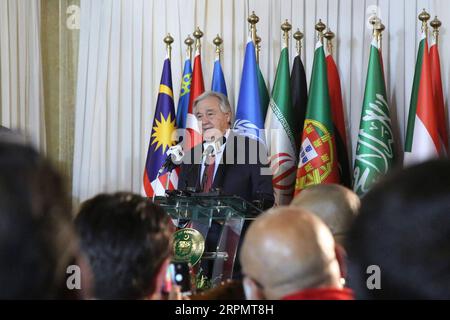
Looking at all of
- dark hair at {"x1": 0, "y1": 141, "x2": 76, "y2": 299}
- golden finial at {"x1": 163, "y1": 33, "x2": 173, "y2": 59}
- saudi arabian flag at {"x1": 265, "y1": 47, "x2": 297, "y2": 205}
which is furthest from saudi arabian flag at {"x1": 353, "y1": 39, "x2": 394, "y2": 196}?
dark hair at {"x1": 0, "y1": 141, "x2": 76, "y2": 299}

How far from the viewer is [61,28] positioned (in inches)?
293

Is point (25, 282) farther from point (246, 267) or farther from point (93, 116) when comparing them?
point (93, 116)

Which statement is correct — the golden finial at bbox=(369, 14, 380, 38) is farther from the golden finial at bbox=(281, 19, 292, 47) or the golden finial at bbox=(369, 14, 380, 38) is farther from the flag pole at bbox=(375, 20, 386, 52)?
the golden finial at bbox=(281, 19, 292, 47)

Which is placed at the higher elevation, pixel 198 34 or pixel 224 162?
pixel 198 34

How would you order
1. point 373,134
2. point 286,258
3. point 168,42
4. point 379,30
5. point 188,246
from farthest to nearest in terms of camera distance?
point 168,42 < point 379,30 < point 373,134 < point 188,246 < point 286,258

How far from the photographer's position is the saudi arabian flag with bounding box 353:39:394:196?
594 cm

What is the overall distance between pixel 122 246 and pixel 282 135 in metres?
4.63

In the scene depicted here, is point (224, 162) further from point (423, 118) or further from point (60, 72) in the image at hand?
point (60, 72)

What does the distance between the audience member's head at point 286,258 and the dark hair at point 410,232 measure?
591mm

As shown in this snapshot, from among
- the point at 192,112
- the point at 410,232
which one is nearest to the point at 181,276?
the point at 410,232

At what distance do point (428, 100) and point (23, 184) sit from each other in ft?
17.8

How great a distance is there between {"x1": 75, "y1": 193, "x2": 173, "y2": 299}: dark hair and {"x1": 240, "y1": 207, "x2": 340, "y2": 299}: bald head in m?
0.22

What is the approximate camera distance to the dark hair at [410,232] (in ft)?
3.32

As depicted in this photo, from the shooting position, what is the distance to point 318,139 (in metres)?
6.06
